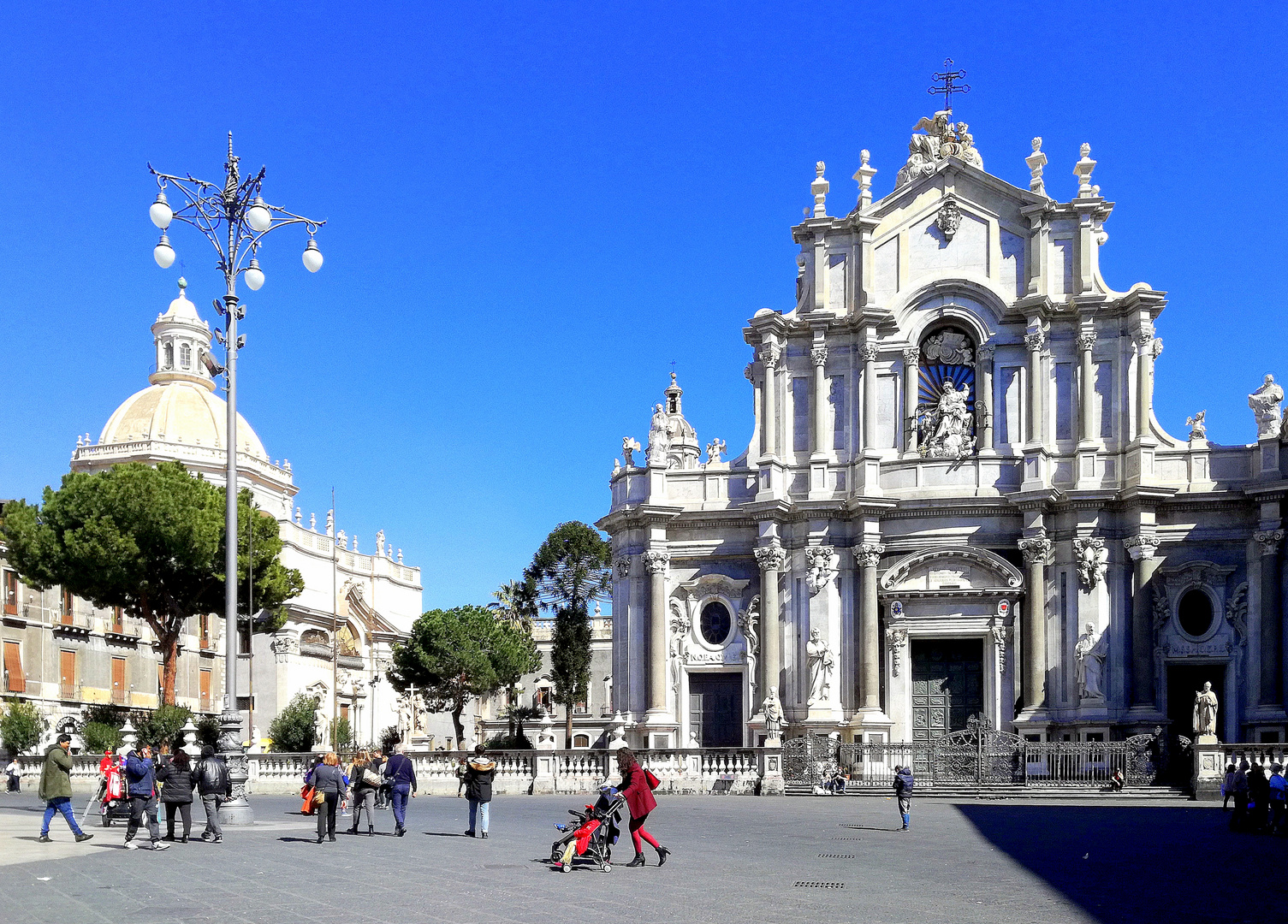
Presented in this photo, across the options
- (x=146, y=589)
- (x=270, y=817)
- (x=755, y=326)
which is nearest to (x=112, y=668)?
(x=146, y=589)

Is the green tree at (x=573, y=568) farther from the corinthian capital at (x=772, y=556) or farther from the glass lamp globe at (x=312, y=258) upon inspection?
the glass lamp globe at (x=312, y=258)

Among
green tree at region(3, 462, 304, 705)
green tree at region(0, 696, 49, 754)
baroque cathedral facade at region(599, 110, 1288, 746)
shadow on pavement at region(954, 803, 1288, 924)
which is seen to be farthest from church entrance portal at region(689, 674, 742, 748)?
green tree at region(0, 696, 49, 754)

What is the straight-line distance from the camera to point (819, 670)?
4175 centimetres

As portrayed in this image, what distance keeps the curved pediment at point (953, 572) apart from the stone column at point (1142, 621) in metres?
3.20

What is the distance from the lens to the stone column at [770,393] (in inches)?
1727

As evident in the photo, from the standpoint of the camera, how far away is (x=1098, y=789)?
36812 millimetres

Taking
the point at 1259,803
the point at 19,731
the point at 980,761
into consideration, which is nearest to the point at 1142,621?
the point at 980,761

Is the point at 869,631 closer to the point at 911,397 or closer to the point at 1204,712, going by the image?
the point at 911,397

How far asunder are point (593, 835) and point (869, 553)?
25951 millimetres

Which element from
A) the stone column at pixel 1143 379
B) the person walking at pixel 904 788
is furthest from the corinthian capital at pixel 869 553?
the person walking at pixel 904 788

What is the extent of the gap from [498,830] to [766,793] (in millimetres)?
15090

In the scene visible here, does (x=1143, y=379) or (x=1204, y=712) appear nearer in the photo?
(x=1204, y=712)

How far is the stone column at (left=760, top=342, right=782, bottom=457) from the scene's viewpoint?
4388cm

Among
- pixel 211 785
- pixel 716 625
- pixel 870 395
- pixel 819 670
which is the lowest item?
pixel 211 785
